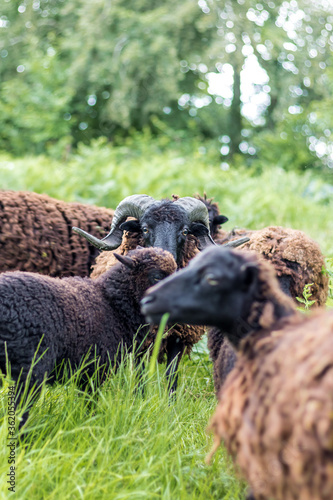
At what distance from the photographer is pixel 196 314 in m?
2.18

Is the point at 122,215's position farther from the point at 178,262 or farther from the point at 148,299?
the point at 148,299

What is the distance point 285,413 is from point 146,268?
188 centimetres

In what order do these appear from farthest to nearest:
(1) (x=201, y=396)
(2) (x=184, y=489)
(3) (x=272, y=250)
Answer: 1. (3) (x=272, y=250)
2. (1) (x=201, y=396)
3. (2) (x=184, y=489)

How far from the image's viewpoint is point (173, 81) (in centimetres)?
1330

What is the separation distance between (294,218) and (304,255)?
7.59 m

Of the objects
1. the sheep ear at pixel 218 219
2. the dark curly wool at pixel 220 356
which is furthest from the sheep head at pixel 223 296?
the sheep ear at pixel 218 219

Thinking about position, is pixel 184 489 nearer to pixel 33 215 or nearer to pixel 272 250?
pixel 272 250

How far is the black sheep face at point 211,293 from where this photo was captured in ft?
7.04

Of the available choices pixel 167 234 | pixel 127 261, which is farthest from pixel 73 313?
pixel 167 234

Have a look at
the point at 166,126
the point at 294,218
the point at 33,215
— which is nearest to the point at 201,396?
the point at 33,215

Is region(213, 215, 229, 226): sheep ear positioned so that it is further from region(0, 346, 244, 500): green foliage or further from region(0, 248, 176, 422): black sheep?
region(0, 346, 244, 500): green foliage

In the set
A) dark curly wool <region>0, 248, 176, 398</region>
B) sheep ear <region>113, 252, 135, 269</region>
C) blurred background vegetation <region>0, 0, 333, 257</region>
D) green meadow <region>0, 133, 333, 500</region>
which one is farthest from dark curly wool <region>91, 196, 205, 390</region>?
blurred background vegetation <region>0, 0, 333, 257</region>

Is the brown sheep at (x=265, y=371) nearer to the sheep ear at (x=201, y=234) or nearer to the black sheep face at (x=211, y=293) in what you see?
the black sheep face at (x=211, y=293)

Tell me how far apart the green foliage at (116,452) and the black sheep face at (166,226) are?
146 cm
